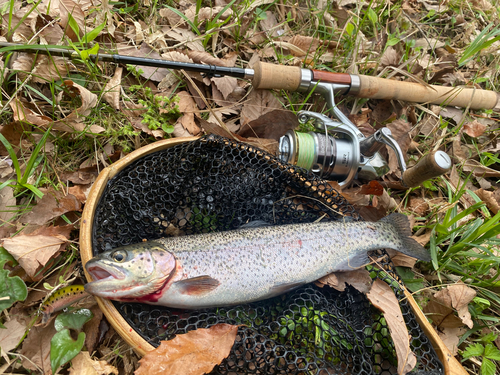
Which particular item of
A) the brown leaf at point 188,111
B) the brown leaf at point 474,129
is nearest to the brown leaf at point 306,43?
the brown leaf at point 188,111

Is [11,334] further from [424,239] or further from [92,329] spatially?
[424,239]

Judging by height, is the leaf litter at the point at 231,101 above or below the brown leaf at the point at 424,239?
Answer: above

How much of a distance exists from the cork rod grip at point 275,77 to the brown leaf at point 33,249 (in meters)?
2.23

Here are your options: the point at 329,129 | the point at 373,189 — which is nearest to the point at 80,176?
the point at 329,129

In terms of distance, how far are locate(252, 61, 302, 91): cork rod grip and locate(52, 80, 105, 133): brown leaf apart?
1.57 meters

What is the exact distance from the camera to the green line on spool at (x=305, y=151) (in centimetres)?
289

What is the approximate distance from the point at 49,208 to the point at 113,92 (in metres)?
1.29

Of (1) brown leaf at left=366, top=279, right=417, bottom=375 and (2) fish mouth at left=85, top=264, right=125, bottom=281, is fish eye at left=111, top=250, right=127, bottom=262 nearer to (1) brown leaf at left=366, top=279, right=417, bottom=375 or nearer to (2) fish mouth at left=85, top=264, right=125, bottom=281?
(2) fish mouth at left=85, top=264, right=125, bottom=281

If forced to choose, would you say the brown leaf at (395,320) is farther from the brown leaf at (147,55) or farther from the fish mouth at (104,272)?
the brown leaf at (147,55)

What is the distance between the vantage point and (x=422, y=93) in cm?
374

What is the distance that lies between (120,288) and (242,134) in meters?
1.92

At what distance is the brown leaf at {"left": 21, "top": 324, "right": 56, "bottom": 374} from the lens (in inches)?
89.1

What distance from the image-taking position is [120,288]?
211 cm

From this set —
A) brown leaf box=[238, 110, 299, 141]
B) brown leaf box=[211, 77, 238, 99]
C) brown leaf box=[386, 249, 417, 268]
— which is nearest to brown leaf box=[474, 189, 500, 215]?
brown leaf box=[386, 249, 417, 268]
